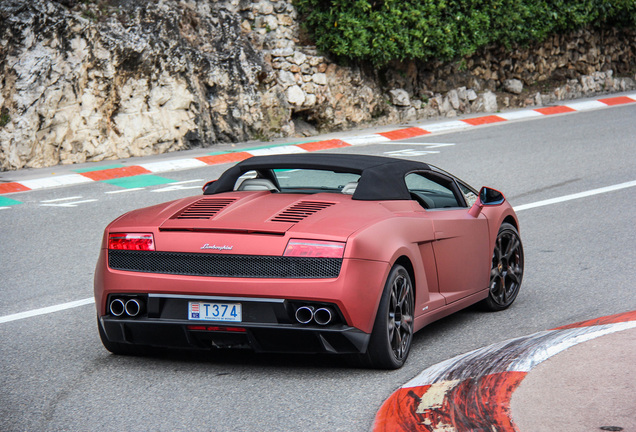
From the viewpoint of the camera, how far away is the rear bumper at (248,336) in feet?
16.1

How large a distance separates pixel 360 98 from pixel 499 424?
16.8 meters

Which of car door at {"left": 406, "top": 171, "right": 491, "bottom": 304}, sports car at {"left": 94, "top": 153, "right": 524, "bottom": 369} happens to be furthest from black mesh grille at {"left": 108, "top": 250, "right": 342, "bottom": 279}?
car door at {"left": 406, "top": 171, "right": 491, "bottom": 304}

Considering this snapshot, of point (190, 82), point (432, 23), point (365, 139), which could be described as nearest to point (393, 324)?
point (190, 82)

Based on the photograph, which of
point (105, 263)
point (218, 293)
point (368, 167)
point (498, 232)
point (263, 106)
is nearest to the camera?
point (218, 293)

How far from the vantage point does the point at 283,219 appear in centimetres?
517

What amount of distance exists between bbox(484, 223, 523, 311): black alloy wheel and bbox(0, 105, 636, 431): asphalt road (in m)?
0.12

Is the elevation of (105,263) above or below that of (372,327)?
above

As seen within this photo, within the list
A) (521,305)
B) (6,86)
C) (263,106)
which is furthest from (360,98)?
(521,305)

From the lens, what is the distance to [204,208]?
5535 mm

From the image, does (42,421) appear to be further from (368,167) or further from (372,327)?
(368,167)

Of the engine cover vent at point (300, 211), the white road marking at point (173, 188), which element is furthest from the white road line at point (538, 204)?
the white road marking at point (173, 188)

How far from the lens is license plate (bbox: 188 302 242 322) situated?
16.3 ft

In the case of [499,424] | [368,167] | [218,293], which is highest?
[368,167]

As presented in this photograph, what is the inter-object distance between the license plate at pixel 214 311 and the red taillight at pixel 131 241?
446 mm
